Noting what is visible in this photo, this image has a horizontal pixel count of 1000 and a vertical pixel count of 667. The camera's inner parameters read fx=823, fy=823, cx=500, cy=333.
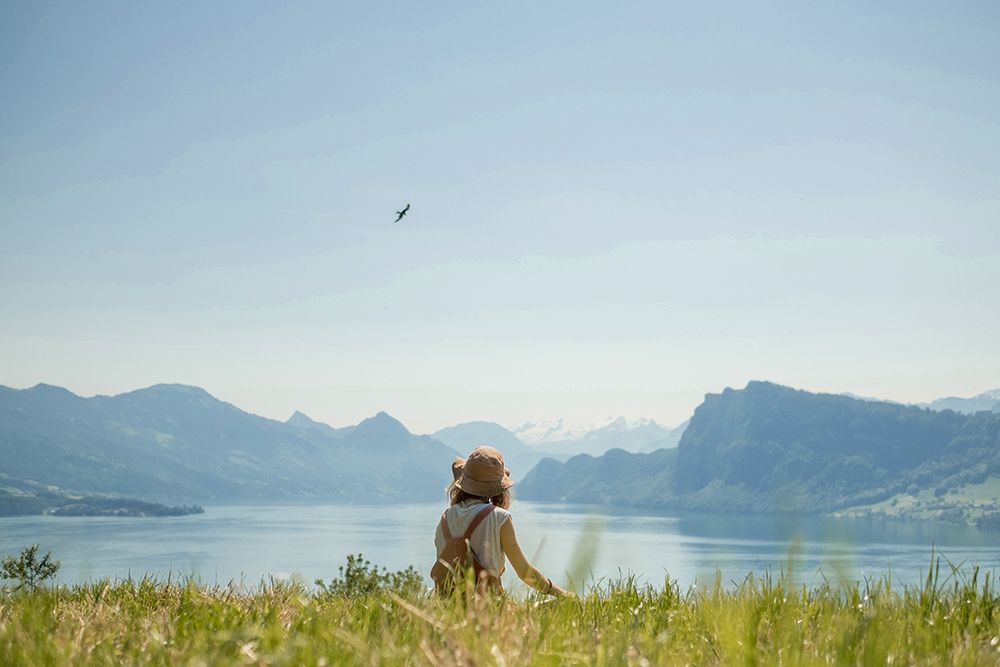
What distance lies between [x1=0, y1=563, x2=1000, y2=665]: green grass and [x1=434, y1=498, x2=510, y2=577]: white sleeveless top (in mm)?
1708

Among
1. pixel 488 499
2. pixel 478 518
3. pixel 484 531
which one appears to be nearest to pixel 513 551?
pixel 484 531

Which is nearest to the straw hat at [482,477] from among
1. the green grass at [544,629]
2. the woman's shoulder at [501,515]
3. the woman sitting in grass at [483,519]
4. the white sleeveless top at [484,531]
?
the woman sitting in grass at [483,519]

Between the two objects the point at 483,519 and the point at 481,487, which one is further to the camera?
the point at 481,487

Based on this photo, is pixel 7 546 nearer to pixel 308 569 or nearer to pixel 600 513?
pixel 308 569

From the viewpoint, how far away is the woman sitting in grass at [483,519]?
725cm

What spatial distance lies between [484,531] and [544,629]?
333cm

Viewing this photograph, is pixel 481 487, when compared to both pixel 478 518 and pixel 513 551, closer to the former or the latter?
pixel 478 518

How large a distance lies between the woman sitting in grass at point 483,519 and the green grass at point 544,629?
5.41 ft

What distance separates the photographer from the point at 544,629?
3992 mm

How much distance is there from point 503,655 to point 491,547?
13.7 ft

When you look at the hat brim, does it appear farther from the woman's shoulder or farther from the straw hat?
the woman's shoulder

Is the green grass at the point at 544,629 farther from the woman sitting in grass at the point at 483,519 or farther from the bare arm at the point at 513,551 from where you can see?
the woman sitting in grass at the point at 483,519

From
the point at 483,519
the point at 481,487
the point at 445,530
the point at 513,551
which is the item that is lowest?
the point at 513,551

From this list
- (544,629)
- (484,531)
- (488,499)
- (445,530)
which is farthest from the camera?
(488,499)
